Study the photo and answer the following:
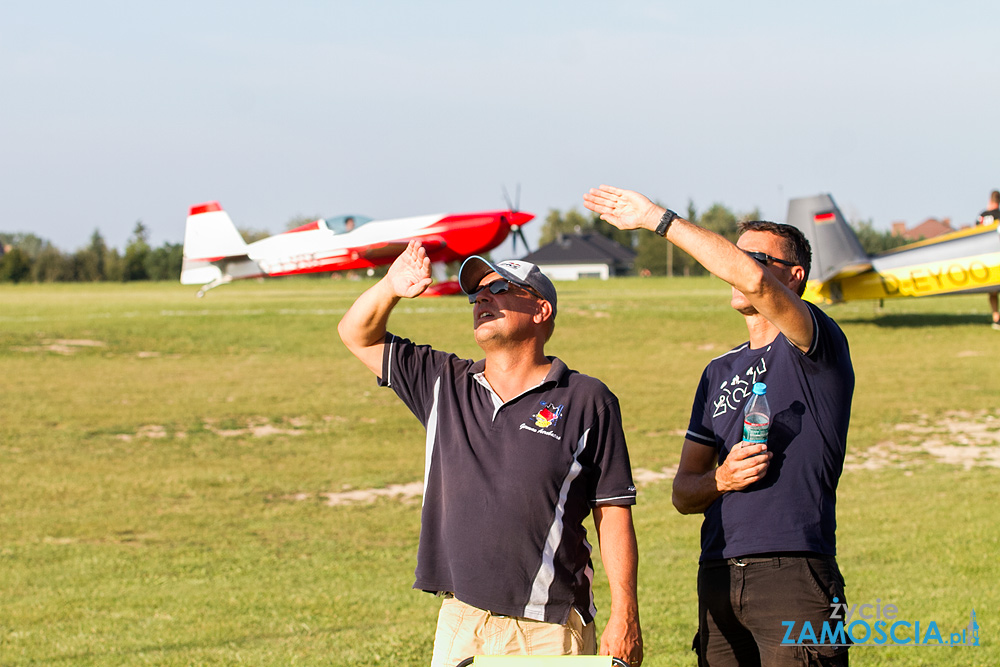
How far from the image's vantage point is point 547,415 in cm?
306

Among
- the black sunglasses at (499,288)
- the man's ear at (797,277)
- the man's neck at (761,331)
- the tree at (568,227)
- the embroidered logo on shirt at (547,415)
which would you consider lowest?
the embroidered logo on shirt at (547,415)

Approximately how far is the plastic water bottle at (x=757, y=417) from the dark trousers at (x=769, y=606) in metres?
0.44

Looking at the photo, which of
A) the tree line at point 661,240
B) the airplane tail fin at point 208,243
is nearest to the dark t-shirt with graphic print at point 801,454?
the airplane tail fin at point 208,243

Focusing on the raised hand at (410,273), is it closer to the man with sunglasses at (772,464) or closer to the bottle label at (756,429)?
the man with sunglasses at (772,464)

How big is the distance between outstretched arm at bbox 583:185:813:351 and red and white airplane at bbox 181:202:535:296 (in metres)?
10.5

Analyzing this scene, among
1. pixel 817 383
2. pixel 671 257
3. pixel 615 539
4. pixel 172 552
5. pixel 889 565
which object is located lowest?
pixel 172 552

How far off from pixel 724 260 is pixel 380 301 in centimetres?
120

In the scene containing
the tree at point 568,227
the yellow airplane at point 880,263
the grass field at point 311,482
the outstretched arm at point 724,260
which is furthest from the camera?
the tree at point 568,227

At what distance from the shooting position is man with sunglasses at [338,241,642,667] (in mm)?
3010

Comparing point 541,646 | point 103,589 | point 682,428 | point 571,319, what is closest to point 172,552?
point 103,589

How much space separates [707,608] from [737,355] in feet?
2.95

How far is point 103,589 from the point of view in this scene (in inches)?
321

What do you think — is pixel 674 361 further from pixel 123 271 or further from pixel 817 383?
pixel 123 271

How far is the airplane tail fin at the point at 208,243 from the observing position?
20228mm
